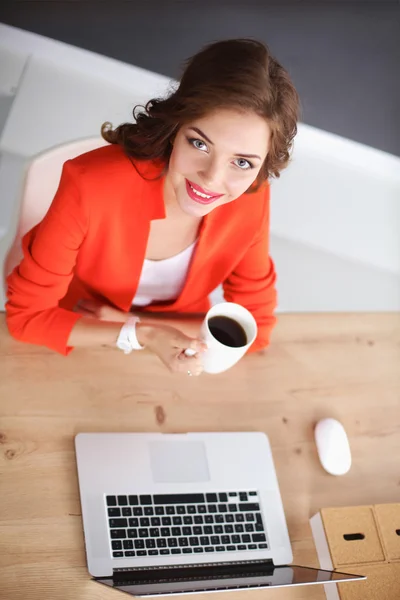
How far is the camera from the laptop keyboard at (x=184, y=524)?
3.51ft

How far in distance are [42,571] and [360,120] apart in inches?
84.1

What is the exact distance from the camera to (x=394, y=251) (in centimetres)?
280

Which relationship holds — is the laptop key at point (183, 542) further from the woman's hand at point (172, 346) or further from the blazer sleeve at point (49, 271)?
the blazer sleeve at point (49, 271)

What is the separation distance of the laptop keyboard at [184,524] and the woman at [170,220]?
23cm

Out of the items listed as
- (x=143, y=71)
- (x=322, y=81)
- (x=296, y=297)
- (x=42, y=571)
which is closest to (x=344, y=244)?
(x=296, y=297)

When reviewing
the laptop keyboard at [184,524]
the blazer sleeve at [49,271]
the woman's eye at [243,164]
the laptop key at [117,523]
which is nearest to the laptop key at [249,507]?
the laptop keyboard at [184,524]

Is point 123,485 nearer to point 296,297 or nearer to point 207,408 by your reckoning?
point 207,408

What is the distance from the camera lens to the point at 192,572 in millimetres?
1071

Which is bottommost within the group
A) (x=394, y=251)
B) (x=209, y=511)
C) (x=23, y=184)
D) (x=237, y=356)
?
(x=394, y=251)

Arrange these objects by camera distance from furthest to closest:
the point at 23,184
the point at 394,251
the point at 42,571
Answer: the point at 394,251
the point at 23,184
the point at 42,571

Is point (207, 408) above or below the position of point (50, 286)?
below

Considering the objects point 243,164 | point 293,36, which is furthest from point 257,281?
point 293,36

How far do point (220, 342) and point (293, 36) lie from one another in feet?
5.58

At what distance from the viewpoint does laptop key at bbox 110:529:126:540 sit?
1058mm
